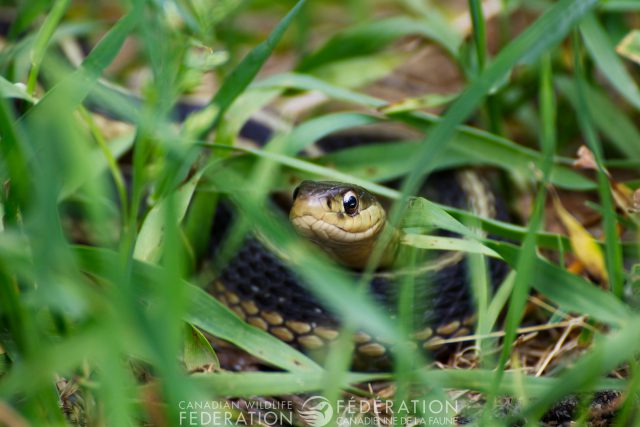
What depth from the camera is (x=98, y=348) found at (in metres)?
0.89

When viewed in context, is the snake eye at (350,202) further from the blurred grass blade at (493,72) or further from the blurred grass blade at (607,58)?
Result: the blurred grass blade at (607,58)

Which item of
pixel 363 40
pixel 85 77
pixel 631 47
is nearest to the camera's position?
pixel 85 77

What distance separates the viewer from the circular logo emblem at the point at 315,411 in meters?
1.11

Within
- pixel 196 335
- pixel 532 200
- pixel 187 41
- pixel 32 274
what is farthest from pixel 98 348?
pixel 532 200

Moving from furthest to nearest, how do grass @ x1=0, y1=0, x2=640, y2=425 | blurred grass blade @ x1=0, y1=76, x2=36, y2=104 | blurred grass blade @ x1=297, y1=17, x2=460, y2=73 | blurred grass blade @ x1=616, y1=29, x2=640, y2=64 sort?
blurred grass blade @ x1=297, y1=17, x2=460, y2=73
blurred grass blade @ x1=616, y1=29, x2=640, y2=64
blurred grass blade @ x1=0, y1=76, x2=36, y2=104
grass @ x1=0, y1=0, x2=640, y2=425

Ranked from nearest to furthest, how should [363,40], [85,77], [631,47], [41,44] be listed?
[85,77], [41,44], [631,47], [363,40]

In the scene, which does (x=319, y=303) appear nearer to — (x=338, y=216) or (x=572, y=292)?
(x=338, y=216)

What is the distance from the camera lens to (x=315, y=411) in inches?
46.1

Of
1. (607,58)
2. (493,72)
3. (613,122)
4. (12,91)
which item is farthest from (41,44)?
(613,122)

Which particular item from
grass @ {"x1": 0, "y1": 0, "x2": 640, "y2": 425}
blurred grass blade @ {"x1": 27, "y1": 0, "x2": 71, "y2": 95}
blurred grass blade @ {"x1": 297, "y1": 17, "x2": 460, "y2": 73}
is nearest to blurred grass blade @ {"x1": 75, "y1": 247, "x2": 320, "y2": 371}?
grass @ {"x1": 0, "y1": 0, "x2": 640, "y2": 425}

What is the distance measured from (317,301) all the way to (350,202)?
0.67 ft

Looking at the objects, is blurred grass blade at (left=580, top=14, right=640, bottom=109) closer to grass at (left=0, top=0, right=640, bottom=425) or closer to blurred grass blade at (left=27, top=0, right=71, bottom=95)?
grass at (left=0, top=0, right=640, bottom=425)

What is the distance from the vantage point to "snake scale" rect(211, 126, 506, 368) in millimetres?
1419

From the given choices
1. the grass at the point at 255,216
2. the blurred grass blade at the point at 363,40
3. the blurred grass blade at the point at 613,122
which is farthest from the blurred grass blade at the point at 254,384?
the blurred grass blade at the point at 613,122
